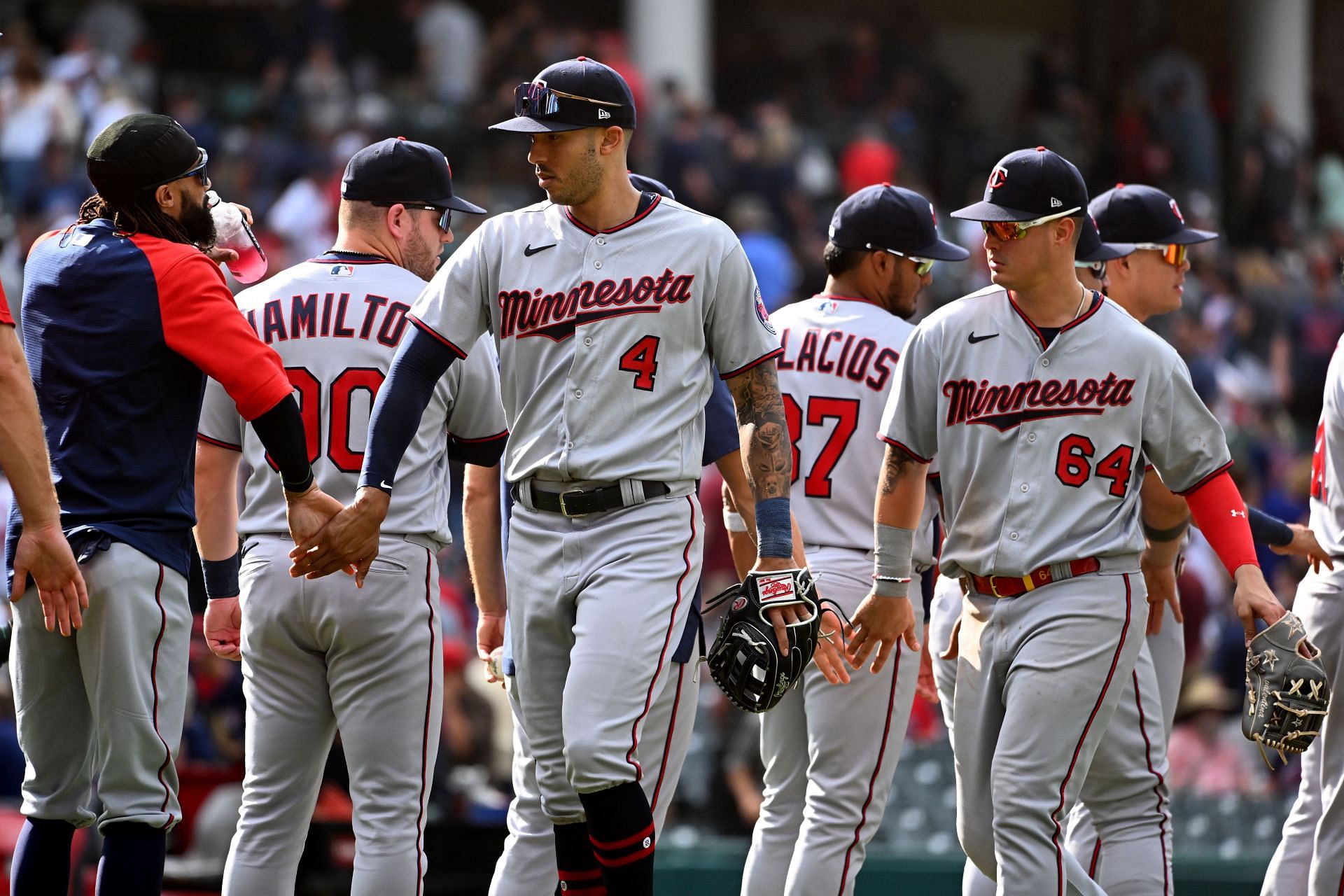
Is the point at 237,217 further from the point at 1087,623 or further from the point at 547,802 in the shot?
the point at 1087,623

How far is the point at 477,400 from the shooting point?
16.7 feet

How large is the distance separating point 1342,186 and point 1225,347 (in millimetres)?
5100

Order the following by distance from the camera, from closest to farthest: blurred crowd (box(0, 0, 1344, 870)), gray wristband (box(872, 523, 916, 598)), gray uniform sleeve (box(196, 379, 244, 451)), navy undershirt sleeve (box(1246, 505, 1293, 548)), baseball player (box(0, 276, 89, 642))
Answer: baseball player (box(0, 276, 89, 642))
gray wristband (box(872, 523, 916, 598))
gray uniform sleeve (box(196, 379, 244, 451))
navy undershirt sleeve (box(1246, 505, 1293, 548))
blurred crowd (box(0, 0, 1344, 870))

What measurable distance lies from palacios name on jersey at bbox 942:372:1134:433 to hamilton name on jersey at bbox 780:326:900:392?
2.34 feet

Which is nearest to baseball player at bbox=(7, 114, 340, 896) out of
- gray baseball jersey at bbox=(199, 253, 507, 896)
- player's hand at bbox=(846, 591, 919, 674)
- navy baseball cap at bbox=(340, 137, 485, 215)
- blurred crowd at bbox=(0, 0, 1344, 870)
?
gray baseball jersey at bbox=(199, 253, 507, 896)

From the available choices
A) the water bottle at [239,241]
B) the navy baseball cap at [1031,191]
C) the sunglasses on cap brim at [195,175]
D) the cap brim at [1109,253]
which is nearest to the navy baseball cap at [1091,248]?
the cap brim at [1109,253]

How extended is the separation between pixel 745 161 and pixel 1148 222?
A: 968 centimetres

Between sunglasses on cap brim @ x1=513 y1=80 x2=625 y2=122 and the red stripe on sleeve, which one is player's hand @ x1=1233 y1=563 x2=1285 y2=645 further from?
the red stripe on sleeve

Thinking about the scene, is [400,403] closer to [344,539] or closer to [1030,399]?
[344,539]

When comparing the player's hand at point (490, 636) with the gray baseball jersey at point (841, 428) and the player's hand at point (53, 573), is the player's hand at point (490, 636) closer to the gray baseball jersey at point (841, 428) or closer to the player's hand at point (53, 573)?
the gray baseball jersey at point (841, 428)

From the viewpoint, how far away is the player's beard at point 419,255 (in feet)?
17.1

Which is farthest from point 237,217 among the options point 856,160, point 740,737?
point 856,160

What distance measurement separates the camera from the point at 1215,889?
8070mm

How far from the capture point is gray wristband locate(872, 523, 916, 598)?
4953 mm
